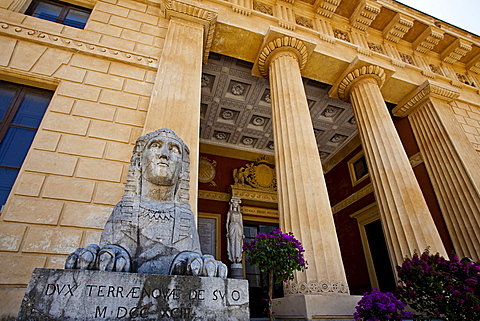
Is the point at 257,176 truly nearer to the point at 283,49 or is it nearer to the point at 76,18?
the point at 283,49

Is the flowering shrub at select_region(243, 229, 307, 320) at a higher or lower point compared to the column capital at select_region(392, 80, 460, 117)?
lower

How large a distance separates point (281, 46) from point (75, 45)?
4.93 m

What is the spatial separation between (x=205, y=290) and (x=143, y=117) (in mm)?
3950

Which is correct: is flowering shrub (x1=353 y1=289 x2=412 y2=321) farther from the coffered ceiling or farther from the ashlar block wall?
the coffered ceiling

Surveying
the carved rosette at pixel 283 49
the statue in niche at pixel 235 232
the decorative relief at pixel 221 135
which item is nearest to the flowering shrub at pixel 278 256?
the carved rosette at pixel 283 49

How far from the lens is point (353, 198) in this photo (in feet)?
41.0

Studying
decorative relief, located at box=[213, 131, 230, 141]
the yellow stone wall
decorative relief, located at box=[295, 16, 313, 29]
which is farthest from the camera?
decorative relief, located at box=[213, 131, 230, 141]

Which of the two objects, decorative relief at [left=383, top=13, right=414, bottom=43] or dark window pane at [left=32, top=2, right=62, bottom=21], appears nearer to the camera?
dark window pane at [left=32, top=2, right=62, bottom=21]

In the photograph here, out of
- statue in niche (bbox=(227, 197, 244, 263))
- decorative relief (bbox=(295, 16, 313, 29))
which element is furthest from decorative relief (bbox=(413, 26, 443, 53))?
statue in niche (bbox=(227, 197, 244, 263))

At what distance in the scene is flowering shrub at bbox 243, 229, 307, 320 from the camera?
389 centimetres

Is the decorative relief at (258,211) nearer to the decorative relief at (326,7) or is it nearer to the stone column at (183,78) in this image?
the stone column at (183,78)

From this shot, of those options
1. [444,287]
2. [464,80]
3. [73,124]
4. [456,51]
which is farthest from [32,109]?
[464,80]

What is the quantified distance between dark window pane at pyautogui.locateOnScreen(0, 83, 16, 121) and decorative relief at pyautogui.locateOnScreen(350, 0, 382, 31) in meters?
10.2

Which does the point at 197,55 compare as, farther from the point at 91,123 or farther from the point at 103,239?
the point at 103,239
